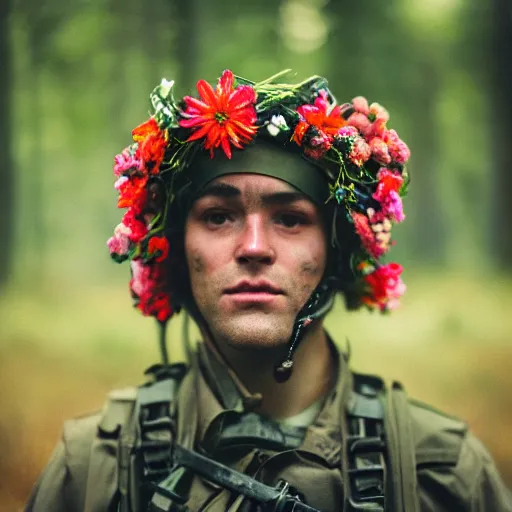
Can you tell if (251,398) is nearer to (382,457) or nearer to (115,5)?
(382,457)

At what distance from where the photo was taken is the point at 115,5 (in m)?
3.88

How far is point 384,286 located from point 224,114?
73 centimetres

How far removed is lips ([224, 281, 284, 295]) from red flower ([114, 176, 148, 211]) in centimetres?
39

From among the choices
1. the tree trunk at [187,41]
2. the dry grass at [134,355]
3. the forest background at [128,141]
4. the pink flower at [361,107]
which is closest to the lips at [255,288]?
the pink flower at [361,107]

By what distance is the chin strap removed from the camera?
6.22 feet

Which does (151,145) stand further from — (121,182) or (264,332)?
(264,332)

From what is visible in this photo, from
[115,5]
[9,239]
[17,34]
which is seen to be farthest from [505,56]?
[9,239]

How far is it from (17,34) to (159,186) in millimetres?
2178

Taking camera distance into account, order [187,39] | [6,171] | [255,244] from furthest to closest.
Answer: [187,39], [6,171], [255,244]

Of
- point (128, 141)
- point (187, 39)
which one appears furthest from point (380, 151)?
point (128, 141)

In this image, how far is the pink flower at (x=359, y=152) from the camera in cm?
190

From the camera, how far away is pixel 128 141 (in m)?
4.51

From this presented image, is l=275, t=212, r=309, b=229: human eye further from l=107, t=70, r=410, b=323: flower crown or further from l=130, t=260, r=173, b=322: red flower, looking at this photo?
l=130, t=260, r=173, b=322: red flower

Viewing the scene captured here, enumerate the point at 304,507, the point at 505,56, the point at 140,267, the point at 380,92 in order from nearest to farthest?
the point at 304,507, the point at 140,267, the point at 505,56, the point at 380,92
